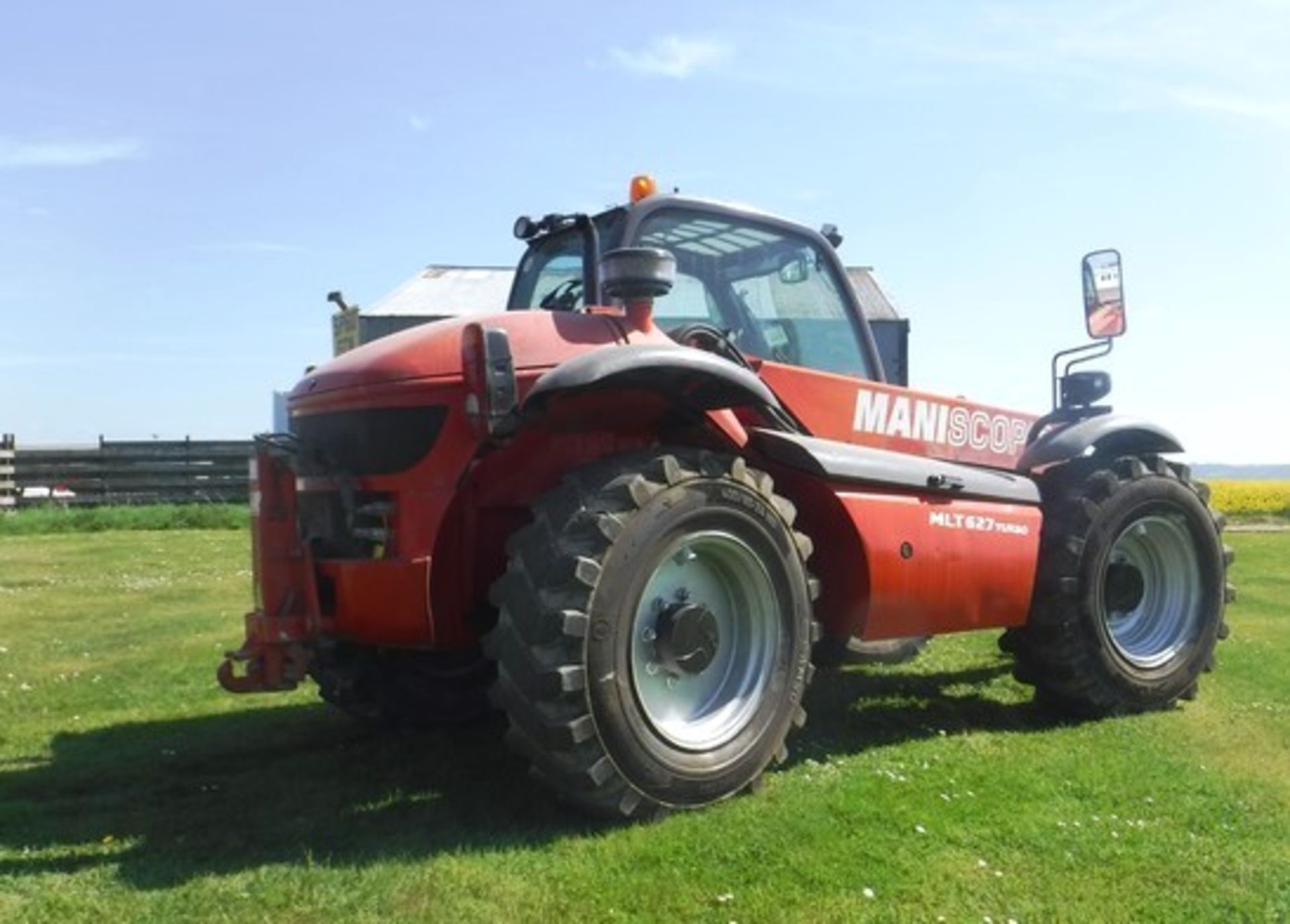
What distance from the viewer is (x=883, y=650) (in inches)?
231

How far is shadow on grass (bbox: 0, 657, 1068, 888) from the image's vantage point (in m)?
3.96

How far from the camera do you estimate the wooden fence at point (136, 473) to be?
85.8 ft

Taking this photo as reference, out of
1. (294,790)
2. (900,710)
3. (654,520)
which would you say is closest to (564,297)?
(654,520)

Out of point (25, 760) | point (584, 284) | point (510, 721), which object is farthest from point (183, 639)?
point (510, 721)

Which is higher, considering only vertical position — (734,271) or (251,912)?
(734,271)

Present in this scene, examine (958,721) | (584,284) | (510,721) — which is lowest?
(958,721)

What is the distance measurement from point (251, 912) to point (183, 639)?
5.43m

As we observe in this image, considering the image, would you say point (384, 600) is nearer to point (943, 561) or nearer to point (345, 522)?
point (345, 522)

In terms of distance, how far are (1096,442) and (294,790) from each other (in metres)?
4.26

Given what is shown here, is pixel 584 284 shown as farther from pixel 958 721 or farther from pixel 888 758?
pixel 958 721

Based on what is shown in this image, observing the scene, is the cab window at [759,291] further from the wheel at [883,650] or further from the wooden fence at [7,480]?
the wooden fence at [7,480]

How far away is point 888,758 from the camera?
5133 millimetres

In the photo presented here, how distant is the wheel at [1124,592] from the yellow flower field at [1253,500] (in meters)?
21.2

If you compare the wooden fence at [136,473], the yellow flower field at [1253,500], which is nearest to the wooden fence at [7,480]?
the wooden fence at [136,473]
